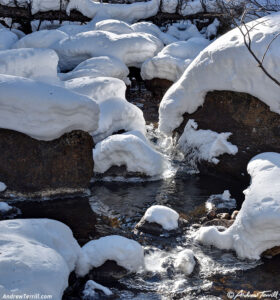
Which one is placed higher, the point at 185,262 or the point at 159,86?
the point at 185,262

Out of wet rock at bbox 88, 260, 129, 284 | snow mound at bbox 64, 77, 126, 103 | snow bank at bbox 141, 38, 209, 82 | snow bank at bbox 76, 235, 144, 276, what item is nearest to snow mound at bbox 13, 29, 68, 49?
snow bank at bbox 141, 38, 209, 82

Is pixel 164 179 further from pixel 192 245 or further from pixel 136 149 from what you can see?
pixel 192 245

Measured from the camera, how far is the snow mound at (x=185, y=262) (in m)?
4.28

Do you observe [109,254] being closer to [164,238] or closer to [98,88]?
[164,238]

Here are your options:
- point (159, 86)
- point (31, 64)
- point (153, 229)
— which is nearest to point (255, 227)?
point (153, 229)

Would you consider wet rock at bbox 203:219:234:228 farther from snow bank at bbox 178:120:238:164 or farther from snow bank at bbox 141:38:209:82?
snow bank at bbox 141:38:209:82

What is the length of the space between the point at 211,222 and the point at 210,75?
2260 mm

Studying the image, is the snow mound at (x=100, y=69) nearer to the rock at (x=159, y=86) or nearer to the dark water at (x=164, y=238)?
the rock at (x=159, y=86)

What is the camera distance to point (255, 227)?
454cm

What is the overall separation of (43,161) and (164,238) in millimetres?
1746

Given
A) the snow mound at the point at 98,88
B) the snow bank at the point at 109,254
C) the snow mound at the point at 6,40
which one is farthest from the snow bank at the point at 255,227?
the snow mound at the point at 6,40

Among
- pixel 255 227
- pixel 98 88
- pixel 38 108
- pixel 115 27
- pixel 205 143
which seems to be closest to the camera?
pixel 255 227

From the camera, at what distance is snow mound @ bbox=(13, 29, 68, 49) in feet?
35.0

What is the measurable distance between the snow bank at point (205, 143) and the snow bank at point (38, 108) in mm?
1815
